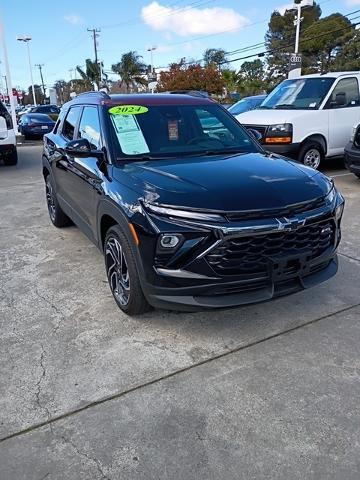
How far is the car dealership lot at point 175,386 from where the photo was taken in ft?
6.93

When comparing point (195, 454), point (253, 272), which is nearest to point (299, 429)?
point (195, 454)

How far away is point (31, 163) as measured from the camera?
1217cm

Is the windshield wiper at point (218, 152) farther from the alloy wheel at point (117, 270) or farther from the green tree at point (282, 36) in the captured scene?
the green tree at point (282, 36)

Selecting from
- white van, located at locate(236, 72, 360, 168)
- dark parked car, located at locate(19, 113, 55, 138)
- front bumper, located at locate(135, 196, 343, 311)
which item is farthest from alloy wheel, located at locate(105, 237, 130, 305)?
dark parked car, located at locate(19, 113, 55, 138)

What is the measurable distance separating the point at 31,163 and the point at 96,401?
10.8 metres

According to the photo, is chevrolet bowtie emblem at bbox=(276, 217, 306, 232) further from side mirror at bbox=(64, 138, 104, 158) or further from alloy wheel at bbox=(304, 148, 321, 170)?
alloy wheel at bbox=(304, 148, 321, 170)

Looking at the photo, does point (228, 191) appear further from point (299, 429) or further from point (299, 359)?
point (299, 429)

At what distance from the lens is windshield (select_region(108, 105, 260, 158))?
144 inches

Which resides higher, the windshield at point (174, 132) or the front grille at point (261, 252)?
the windshield at point (174, 132)

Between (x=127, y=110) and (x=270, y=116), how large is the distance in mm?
5228

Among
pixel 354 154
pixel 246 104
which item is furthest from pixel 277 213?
pixel 246 104

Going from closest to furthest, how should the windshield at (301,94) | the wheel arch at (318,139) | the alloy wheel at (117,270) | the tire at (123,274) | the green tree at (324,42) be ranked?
the tire at (123,274) < the alloy wheel at (117,270) < the wheel arch at (318,139) < the windshield at (301,94) < the green tree at (324,42)

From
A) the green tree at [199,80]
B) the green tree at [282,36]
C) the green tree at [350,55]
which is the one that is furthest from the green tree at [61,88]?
the green tree at [350,55]

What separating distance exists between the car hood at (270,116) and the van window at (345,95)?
0.74 m
